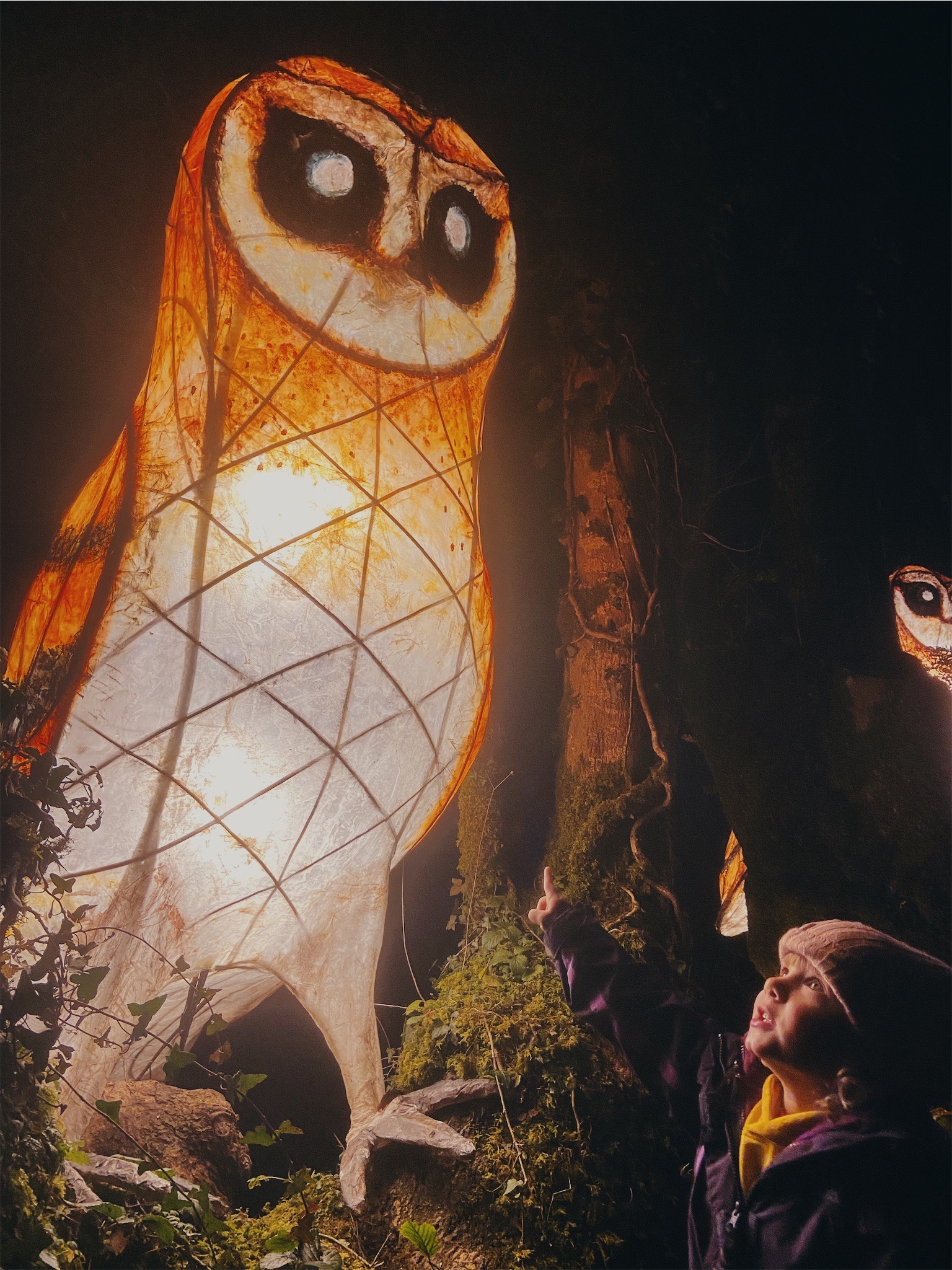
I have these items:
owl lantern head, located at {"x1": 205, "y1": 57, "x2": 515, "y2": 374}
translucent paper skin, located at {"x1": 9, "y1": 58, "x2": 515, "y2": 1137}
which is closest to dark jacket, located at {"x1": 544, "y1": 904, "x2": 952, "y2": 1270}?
translucent paper skin, located at {"x1": 9, "y1": 58, "x2": 515, "y2": 1137}

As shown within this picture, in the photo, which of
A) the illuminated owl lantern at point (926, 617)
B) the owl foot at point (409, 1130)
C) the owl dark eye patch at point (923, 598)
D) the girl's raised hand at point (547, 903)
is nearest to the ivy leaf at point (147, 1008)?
the owl foot at point (409, 1130)

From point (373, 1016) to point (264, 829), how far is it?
599 millimetres

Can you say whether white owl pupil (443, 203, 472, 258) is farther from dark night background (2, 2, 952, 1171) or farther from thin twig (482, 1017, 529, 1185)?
thin twig (482, 1017, 529, 1185)

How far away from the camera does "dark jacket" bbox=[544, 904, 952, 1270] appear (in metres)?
1.56

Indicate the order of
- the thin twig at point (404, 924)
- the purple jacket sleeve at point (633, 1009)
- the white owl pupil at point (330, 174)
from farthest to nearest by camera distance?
the white owl pupil at point (330, 174)
the thin twig at point (404, 924)
the purple jacket sleeve at point (633, 1009)

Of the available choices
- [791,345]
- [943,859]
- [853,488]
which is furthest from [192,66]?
[943,859]

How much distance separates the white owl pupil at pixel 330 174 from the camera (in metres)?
2.19

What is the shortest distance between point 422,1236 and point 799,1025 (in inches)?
39.8

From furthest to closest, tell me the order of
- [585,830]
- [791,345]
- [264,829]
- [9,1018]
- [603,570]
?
[791,345] < [603,570] < [585,830] < [264,829] < [9,1018]

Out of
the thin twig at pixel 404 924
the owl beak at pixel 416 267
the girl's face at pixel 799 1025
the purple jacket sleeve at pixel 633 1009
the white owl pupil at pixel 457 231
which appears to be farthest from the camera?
the white owl pupil at pixel 457 231

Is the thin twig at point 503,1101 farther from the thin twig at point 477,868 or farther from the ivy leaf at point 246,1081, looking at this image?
the ivy leaf at point 246,1081

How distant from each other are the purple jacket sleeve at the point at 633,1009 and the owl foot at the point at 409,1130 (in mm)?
345

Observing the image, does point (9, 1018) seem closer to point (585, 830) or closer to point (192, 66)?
point (585, 830)

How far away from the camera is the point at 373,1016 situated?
1.98m
